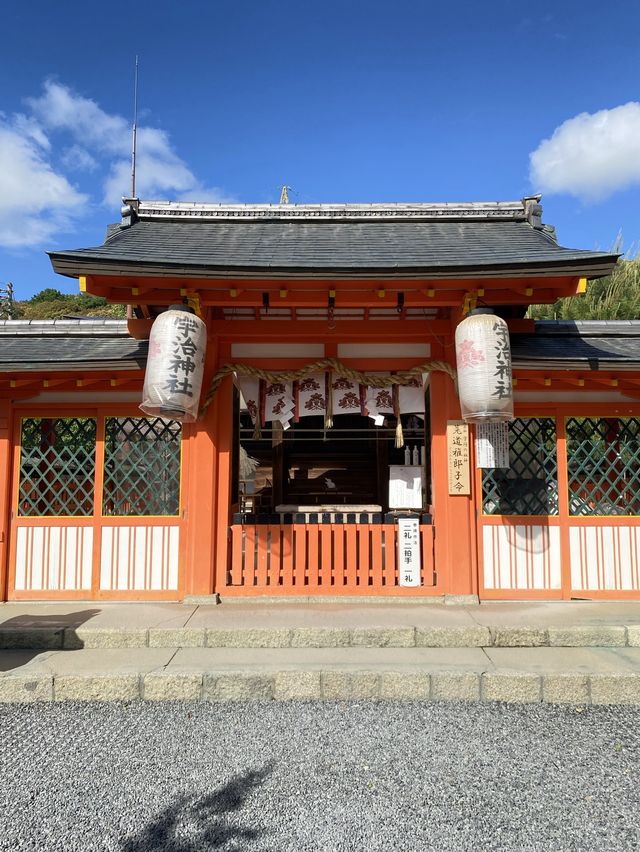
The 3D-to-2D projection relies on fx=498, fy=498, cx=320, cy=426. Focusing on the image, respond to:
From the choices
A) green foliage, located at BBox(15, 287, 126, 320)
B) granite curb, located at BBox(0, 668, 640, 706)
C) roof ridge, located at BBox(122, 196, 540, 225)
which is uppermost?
green foliage, located at BBox(15, 287, 126, 320)

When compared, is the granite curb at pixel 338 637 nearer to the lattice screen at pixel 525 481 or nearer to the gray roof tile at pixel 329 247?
the lattice screen at pixel 525 481

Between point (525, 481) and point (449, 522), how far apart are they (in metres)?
1.13

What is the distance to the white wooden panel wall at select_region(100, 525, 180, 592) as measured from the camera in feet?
19.9

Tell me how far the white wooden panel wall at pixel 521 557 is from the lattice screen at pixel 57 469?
493cm

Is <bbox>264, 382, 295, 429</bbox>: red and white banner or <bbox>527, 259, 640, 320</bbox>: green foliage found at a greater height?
<bbox>527, 259, 640, 320</bbox>: green foliage

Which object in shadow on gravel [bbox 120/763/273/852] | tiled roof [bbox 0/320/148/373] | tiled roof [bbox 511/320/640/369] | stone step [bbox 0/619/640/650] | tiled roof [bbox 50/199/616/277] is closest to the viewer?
shadow on gravel [bbox 120/763/273/852]

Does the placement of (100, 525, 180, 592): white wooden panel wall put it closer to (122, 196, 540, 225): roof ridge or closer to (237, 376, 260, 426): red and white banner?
(237, 376, 260, 426): red and white banner

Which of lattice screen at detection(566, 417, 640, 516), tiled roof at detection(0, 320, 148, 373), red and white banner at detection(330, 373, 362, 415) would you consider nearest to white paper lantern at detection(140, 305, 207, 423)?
tiled roof at detection(0, 320, 148, 373)

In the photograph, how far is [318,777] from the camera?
323 cm

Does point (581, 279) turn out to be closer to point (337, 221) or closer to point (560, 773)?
point (337, 221)

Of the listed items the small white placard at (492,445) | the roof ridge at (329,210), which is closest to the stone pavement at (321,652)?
the small white placard at (492,445)

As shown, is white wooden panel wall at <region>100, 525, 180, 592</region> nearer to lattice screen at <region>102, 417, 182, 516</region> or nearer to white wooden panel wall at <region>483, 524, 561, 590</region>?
lattice screen at <region>102, 417, 182, 516</region>

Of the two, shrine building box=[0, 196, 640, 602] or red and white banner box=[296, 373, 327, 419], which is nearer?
shrine building box=[0, 196, 640, 602]

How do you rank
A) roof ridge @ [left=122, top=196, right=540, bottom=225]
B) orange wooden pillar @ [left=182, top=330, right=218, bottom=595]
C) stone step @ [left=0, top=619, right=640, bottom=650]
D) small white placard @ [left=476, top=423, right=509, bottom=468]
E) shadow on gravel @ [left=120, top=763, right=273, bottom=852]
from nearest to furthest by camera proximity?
1. shadow on gravel @ [left=120, top=763, right=273, bottom=852]
2. stone step @ [left=0, top=619, right=640, bottom=650]
3. orange wooden pillar @ [left=182, top=330, right=218, bottom=595]
4. small white placard @ [left=476, top=423, right=509, bottom=468]
5. roof ridge @ [left=122, top=196, right=540, bottom=225]
